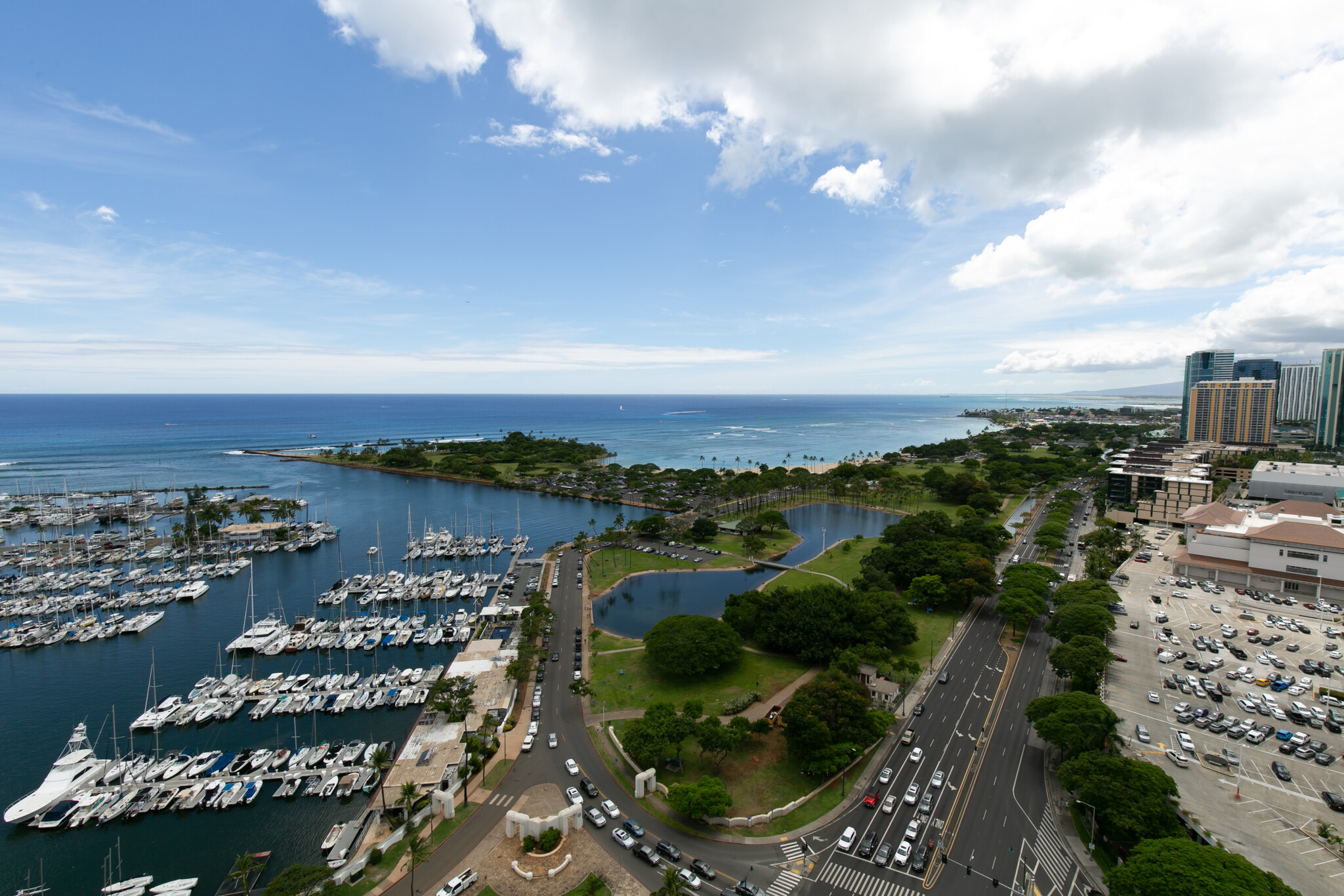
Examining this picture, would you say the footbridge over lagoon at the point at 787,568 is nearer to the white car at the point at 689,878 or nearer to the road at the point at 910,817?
the road at the point at 910,817

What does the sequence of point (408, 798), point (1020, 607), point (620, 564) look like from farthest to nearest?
point (620, 564) < point (1020, 607) < point (408, 798)

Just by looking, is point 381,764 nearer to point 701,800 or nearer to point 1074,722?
point 701,800

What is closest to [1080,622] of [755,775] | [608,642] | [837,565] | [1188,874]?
[1188,874]

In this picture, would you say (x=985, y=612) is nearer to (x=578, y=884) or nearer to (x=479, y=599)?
(x=578, y=884)

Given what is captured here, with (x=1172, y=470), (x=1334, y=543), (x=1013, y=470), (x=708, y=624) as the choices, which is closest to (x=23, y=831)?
(x=708, y=624)

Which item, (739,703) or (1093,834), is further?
(739,703)

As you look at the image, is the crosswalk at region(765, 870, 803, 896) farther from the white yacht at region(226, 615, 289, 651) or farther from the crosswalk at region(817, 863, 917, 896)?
the white yacht at region(226, 615, 289, 651)

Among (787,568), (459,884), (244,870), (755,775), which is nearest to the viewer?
(459,884)
